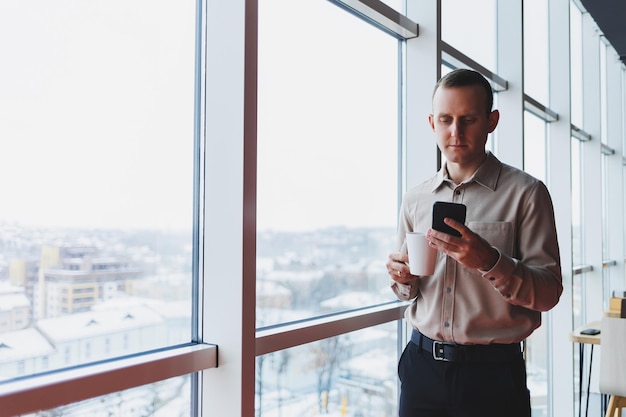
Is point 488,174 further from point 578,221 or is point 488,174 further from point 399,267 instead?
point 578,221

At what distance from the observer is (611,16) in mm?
4406

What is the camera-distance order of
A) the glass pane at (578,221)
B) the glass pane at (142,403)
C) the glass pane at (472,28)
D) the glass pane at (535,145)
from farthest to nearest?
the glass pane at (578,221)
the glass pane at (535,145)
the glass pane at (472,28)
the glass pane at (142,403)

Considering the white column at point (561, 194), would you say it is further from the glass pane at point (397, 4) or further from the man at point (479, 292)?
the man at point (479, 292)

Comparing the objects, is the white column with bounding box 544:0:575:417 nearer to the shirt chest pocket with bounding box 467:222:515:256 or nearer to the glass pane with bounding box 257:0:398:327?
the glass pane with bounding box 257:0:398:327

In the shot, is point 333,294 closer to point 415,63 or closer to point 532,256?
point 532,256

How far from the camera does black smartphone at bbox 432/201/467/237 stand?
1.21 metres

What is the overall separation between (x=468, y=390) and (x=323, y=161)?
2.92ft

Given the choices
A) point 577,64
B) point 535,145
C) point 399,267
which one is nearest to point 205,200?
point 399,267

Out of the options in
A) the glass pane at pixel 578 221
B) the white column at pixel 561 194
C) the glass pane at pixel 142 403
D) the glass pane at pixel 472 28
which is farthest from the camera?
the glass pane at pixel 578 221

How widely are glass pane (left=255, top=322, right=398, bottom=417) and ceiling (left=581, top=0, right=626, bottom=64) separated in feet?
10.9

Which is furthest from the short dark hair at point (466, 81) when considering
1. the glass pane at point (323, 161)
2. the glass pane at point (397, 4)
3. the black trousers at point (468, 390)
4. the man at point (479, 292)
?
the glass pane at point (397, 4)

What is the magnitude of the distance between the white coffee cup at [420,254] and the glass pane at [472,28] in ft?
5.32

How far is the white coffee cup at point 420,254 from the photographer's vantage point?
1.26 m

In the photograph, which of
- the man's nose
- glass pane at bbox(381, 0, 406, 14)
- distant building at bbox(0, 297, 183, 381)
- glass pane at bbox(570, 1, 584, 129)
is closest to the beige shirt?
the man's nose
